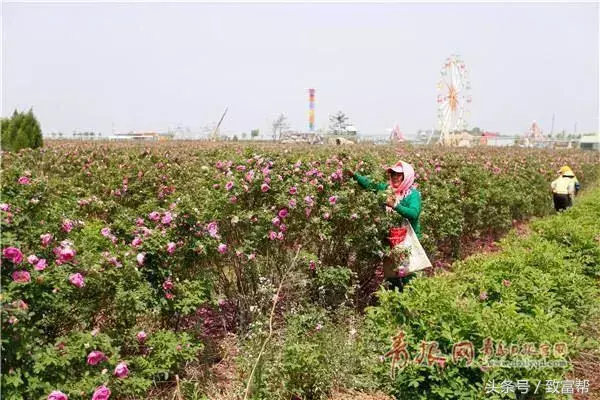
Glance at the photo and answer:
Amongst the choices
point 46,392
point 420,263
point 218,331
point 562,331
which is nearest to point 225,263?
point 218,331

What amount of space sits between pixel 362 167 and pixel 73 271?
116 inches

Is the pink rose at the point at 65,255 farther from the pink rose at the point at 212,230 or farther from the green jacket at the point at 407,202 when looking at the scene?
the green jacket at the point at 407,202

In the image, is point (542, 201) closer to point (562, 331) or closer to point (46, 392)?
point (562, 331)

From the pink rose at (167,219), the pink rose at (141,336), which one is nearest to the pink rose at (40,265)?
the pink rose at (141,336)

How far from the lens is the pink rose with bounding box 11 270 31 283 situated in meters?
2.00

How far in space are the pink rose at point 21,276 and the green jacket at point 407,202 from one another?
264 cm

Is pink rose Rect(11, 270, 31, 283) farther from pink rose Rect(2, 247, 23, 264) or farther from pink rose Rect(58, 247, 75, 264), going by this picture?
pink rose Rect(58, 247, 75, 264)

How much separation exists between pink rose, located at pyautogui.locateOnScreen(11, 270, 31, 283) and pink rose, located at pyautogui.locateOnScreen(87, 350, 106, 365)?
0.44 m

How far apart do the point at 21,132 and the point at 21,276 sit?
1505 centimetres

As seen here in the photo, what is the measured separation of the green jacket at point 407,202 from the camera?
396 centimetres

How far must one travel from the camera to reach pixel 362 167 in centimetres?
469

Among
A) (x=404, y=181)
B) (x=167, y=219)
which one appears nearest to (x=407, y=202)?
(x=404, y=181)

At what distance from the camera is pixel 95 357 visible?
7.32ft

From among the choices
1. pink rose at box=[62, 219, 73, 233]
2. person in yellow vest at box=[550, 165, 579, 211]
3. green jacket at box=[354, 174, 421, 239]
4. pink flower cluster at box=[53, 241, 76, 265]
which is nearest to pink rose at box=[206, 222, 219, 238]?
pink rose at box=[62, 219, 73, 233]
